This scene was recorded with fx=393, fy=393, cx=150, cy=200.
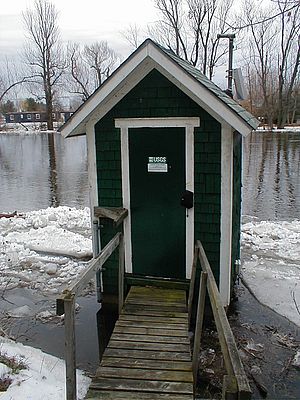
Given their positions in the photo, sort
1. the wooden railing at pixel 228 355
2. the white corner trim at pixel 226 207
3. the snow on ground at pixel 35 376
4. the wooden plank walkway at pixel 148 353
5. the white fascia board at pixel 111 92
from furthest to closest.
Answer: the white corner trim at pixel 226 207 → the white fascia board at pixel 111 92 → the snow on ground at pixel 35 376 → the wooden plank walkway at pixel 148 353 → the wooden railing at pixel 228 355

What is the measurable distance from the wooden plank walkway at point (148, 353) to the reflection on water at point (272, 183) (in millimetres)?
6031

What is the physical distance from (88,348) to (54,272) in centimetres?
228

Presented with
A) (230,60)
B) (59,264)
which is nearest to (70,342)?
(59,264)

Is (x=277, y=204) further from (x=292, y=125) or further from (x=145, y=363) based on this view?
(x=292, y=125)

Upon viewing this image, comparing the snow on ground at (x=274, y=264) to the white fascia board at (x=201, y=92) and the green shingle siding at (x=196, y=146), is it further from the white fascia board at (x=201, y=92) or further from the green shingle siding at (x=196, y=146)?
the white fascia board at (x=201, y=92)

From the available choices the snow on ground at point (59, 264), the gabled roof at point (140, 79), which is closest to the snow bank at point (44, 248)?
the snow on ground at point (59, 264)

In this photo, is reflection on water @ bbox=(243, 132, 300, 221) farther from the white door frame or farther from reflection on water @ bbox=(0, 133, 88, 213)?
the white door frame

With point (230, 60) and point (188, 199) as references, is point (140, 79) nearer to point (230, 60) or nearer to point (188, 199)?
point (188, 199)

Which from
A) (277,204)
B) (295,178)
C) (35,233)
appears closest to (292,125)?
(295,178)

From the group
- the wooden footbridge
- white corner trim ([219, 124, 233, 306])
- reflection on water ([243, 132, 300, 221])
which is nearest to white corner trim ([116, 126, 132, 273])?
the wooden footbridge

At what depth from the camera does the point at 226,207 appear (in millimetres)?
4902

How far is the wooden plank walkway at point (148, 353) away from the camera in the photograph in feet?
10.5

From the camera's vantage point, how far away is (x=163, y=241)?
204 inches

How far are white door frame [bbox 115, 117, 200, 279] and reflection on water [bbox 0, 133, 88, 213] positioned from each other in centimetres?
672
